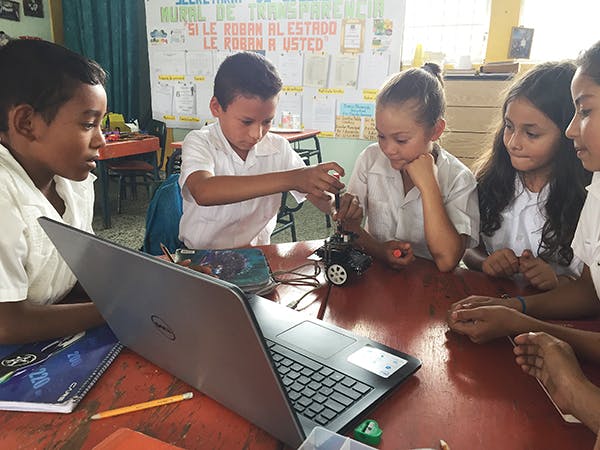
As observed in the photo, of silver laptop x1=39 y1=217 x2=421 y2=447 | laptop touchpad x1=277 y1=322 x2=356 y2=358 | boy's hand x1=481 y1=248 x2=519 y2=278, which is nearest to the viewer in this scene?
silver laptop x1=39 y1=217 x2=421 y2=447

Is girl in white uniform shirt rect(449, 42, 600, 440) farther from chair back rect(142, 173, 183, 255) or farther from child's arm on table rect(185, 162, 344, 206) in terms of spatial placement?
chair back rect(142, 173, 183, 255)

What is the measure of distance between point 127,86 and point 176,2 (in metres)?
1.09

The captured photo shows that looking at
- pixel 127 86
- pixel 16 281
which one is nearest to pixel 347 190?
pixel 16 281

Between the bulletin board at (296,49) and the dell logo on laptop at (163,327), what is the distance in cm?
375

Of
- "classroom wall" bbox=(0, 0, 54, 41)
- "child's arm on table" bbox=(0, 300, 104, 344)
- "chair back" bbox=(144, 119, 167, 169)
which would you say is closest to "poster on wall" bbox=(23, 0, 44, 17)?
"classroom wall" bbox=(0, 0, 54, 41)

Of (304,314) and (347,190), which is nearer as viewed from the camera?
(304,314)

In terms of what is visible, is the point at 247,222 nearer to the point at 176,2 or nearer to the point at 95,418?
the point at 95,418

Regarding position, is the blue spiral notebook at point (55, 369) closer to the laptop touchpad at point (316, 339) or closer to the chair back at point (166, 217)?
the laptop touchpad at point (316, 339)

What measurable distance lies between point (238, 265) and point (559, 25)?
148 inches

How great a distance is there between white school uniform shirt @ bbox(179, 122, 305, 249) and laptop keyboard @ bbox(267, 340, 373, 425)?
851 millimetres

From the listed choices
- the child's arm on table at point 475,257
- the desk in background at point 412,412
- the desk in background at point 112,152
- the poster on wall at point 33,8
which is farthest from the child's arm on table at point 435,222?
the poster on wall at point 33,8

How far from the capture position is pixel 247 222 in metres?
1.66

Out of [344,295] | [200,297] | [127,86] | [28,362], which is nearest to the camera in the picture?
[200,297]

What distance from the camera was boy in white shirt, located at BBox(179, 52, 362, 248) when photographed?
48.0 inches
